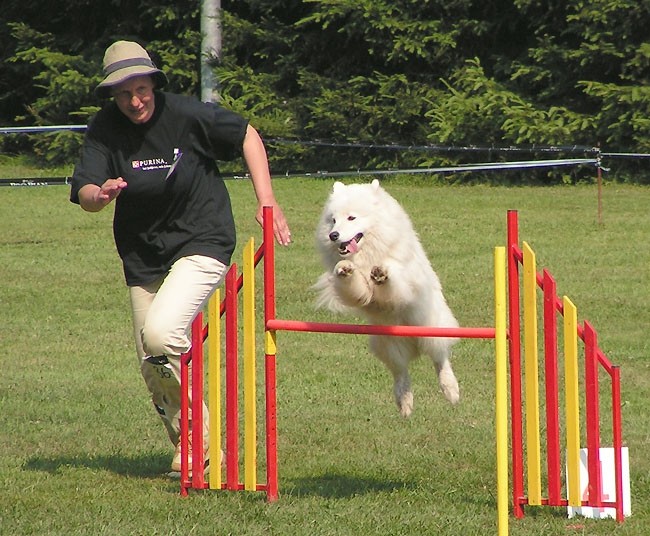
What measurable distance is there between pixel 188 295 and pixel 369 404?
2.74m

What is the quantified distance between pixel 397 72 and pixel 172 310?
18105 millimetres

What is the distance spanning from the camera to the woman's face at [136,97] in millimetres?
5527

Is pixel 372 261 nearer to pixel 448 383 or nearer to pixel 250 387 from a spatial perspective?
pixel 250 387

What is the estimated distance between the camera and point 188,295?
565 centimetres

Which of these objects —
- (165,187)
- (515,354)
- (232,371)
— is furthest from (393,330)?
(165,187)

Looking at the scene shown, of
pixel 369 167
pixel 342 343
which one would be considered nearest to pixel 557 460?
pixel 342 343

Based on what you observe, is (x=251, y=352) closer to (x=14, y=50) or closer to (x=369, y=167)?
(x=369, y=167)

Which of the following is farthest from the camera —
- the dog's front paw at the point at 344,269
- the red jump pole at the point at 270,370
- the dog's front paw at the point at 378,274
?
the dog's front paw at the point at 378,274

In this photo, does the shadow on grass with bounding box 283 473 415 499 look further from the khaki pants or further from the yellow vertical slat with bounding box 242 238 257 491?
the khaki pants

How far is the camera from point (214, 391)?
18.1 feet

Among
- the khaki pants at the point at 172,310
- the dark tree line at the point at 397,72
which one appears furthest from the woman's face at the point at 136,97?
the dark tree line at the point at 397,72

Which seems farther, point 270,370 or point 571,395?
point 270,370

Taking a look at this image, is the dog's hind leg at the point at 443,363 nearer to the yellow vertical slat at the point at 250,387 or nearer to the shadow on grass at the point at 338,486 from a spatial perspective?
the shadow on grass at the point at 338,486

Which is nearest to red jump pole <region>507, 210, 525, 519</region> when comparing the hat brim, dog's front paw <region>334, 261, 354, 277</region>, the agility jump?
the agility jump
